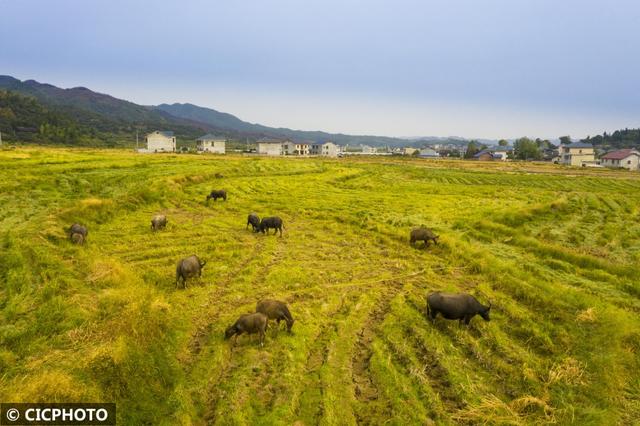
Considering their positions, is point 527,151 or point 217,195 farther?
point 527,151

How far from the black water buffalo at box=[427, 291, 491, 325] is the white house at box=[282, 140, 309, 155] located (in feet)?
403

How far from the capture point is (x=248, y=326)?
10625 mm

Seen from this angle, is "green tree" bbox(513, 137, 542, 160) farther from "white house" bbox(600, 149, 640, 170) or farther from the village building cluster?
"white house" bbox(600, 149, 640, 170)

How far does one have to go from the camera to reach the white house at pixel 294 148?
440ft

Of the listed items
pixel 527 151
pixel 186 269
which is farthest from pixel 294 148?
pixel 186 269

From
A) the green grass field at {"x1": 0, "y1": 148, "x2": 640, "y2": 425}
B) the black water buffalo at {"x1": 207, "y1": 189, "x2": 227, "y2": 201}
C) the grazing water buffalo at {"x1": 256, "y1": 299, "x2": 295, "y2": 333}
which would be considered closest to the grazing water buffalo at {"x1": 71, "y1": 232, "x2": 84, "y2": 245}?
the green grass field at {"x1": 0, "y1": 148, "x2": 640, "y2": 425}

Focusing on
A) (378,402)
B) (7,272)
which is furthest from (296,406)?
(7,272)

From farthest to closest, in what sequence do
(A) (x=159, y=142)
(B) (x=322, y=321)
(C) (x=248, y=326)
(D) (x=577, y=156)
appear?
(D) (x=577, y=156)
(A) (x=159, y=142)
(B) (x=322, y=321)
(C) (x=248, y=326)

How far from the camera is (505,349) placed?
35.6 ft

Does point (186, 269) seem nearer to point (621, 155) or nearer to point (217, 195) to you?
point (217, 195)

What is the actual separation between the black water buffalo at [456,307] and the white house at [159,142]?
102 metres

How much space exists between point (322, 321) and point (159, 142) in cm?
10322

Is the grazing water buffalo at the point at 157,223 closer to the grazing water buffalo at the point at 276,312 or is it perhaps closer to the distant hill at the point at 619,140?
the grazing water buffalo at the point at 276,312

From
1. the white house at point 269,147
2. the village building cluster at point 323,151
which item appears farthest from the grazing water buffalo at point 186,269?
the white house at point 269,147
